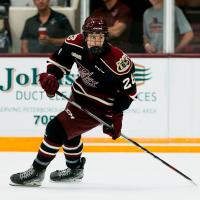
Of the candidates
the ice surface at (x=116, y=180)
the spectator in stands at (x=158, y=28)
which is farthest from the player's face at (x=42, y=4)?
the ice surface at (x=116, y=180)

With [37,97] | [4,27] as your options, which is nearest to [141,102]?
[37,97]

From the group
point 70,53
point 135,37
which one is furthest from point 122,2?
point 70,53

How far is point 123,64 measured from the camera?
3.84m

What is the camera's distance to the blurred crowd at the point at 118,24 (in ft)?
19.3

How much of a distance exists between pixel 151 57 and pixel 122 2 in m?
0.50

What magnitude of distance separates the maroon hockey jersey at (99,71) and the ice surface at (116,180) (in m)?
0.45

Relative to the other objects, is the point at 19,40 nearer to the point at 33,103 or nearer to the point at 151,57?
the point at 33,103

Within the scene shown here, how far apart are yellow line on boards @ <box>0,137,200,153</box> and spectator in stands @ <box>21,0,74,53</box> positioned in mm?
771

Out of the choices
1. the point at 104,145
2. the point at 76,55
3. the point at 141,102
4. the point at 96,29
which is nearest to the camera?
the point at 96,29

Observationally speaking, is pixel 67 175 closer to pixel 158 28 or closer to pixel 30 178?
pixel 30 178

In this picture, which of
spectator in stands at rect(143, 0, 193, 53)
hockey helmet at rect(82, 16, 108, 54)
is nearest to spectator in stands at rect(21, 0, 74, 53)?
spectator in stands at rect(143, 0, 193, 53)

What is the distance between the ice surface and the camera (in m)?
3.79

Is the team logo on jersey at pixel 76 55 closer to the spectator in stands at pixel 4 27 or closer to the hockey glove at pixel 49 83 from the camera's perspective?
the hockey glove at pixel 49 83

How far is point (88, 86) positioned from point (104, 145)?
5.00 ft
